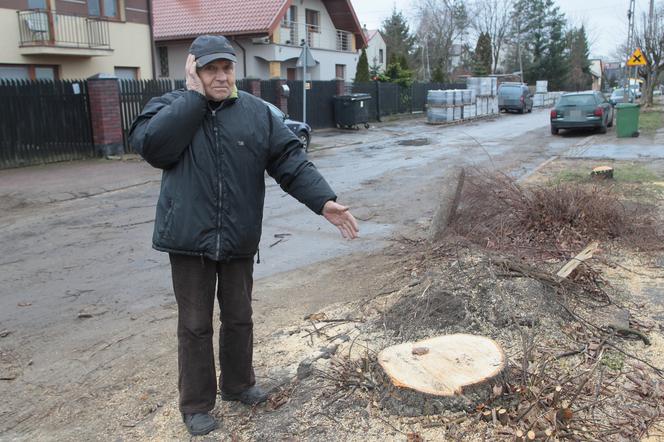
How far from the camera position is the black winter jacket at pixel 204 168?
9.16 ft

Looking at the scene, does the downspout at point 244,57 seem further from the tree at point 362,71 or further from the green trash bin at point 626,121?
the green trash bin at point 626,121

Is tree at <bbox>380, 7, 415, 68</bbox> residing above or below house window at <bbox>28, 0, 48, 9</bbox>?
above

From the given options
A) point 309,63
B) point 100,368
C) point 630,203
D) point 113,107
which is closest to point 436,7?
point 309,63

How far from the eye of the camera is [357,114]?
23.8 m

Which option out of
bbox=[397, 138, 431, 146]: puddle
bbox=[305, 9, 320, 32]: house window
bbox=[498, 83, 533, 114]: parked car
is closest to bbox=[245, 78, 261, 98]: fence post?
bbox=[397, 138, 431, 146]: puddle

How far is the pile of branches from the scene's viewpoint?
5.91 meters

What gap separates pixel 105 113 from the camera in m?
14.7

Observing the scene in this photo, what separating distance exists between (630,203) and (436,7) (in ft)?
226

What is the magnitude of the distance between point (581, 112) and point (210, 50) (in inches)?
761

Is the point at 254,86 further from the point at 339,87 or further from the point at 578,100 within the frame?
the point at 578,100

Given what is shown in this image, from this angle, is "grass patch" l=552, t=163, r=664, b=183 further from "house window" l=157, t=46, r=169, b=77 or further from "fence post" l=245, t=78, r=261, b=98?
"house window" l=157, t=46, r=169, b=77

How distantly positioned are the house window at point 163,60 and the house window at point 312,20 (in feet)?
24.6

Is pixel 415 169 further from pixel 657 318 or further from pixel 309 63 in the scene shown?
pixel 657 318

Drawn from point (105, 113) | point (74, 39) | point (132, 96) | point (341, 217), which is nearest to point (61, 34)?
point (74, 39)
